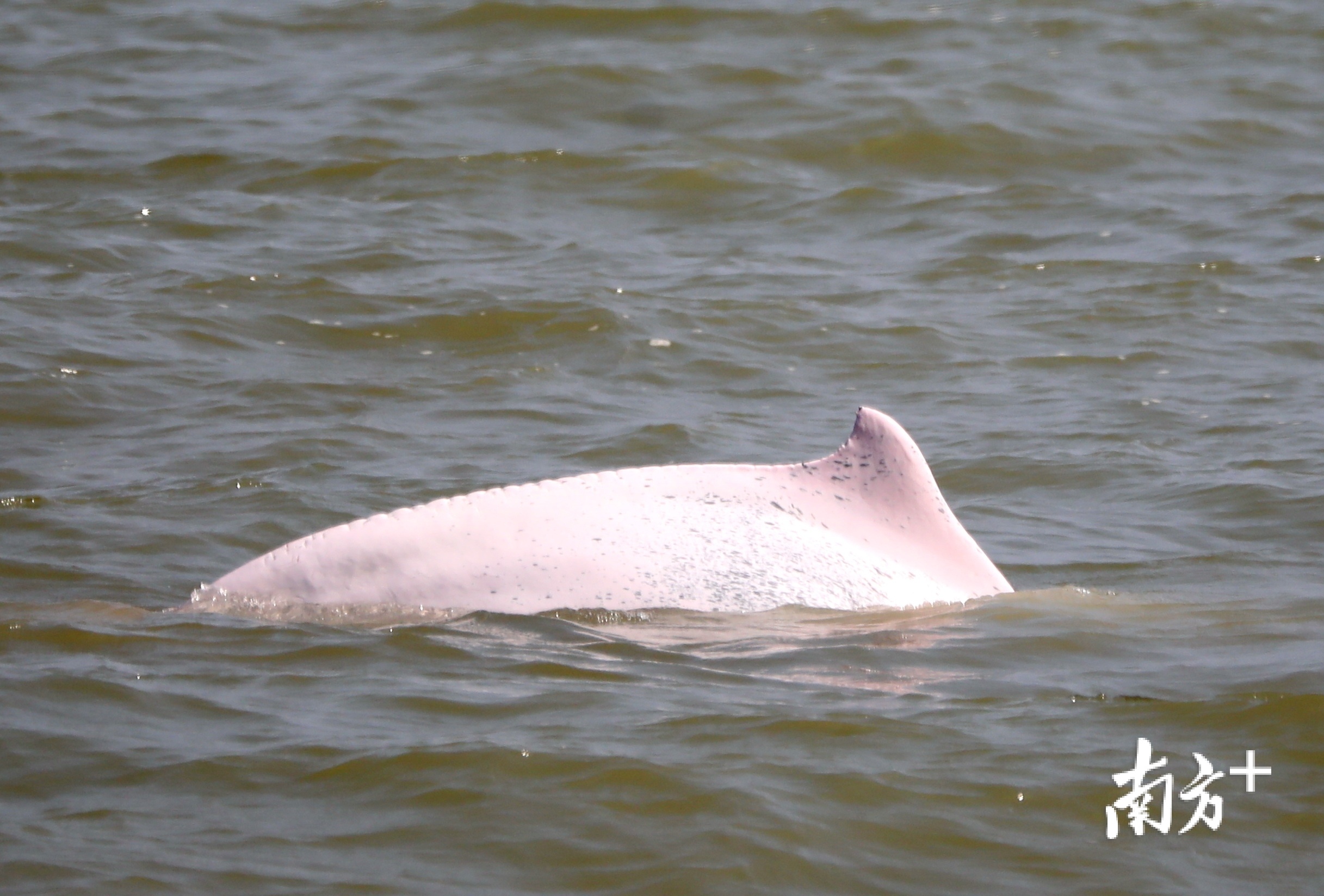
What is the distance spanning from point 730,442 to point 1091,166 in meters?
7.09

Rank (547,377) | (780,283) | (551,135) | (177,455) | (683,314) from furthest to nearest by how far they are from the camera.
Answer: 1. (551,135)
2. (780,283)
3. (683,314)
4. (547,377)
5. (177,455)

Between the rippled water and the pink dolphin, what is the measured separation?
10cm

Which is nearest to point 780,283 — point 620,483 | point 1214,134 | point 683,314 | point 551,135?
point 683,314

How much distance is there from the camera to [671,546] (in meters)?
5.25

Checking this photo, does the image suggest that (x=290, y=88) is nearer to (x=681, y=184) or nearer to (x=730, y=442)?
(x=681, y=184)

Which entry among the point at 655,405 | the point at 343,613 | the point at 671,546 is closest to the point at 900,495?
the point at 671,546

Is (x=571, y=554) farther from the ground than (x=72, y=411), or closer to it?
farther from the ground

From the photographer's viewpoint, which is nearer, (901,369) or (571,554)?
(571,554)

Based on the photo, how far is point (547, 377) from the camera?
33.1 feet

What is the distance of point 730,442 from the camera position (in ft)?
29.6

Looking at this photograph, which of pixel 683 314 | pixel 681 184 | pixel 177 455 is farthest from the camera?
pixel 681 184

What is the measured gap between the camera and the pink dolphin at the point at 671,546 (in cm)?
516

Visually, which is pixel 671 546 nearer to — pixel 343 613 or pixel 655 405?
pixel 343 613

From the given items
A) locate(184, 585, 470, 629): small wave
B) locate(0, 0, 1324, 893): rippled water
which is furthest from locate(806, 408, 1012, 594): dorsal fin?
locate(184, 585, 470, 629): small wave
